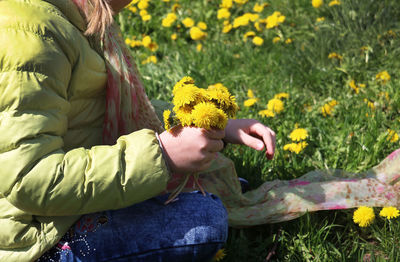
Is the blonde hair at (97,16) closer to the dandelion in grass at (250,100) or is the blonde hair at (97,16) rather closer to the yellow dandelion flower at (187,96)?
the yellow dandelion flower at (187,96)

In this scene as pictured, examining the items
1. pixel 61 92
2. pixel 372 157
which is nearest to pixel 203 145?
pixel 61 92

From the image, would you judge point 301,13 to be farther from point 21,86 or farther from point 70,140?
point 21,86

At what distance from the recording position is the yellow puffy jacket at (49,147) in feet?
3.62

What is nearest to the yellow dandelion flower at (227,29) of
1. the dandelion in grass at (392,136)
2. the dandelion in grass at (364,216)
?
the dandelion in grass at (392,136)

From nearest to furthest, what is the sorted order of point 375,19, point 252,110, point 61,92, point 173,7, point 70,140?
point 61,92
point 70,140
point 252,110
point 375,19
point 173,7

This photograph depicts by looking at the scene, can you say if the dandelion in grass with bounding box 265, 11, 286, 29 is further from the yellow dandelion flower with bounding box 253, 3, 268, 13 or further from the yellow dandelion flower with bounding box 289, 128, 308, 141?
the yellow dandelion flower with bounding box 289, 128, 308, 141

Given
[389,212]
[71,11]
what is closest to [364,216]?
[389,212]

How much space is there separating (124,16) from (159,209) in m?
2.54

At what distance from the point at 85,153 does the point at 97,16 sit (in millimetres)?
381

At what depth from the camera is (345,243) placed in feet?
5.65

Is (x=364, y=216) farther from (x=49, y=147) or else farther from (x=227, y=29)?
(x=227, y=29)

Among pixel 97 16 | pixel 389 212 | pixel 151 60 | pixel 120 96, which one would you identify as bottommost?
pixel 151 60

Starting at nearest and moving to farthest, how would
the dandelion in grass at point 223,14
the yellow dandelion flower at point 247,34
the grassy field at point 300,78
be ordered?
the grassy field at point 300,78, the yellow dandelion flower at point 247,34, the dandelion in grass at point 223,14

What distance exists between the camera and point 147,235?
135 centimetres
